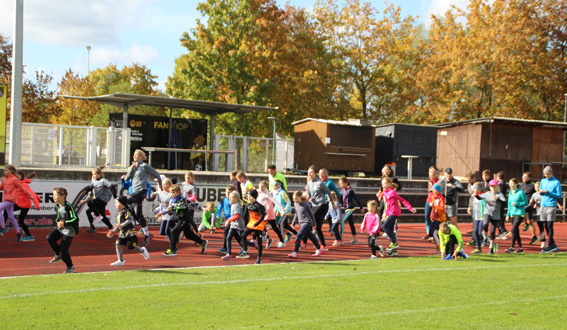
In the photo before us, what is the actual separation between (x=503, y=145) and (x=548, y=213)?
19376mm

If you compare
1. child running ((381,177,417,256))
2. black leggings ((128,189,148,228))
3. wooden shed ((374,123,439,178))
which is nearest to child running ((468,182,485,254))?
child running ((381,177,417,256))

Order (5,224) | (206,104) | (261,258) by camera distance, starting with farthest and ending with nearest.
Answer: (206,104) → (5,224) → (261,258)

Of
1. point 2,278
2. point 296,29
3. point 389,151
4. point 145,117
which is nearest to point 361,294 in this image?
point 2,278

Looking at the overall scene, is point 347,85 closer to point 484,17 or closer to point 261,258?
point 484,17

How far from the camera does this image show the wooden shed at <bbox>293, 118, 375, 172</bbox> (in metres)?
30.0

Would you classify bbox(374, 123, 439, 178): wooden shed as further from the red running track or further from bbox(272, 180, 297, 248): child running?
bbox(272, 180, 297, 248): child running

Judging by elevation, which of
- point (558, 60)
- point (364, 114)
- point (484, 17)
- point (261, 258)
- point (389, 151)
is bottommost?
point (261, 258)

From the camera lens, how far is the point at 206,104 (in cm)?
2444

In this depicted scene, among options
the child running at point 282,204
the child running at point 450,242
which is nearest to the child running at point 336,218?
the child running at point 282,204

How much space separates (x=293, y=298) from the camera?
27.9 ft

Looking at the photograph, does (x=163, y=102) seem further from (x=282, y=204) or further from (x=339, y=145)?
(x=282, y=204)

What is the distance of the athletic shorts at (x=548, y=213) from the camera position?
1436cm

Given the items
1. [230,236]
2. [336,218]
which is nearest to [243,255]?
[230,236]

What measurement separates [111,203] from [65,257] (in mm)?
7321
